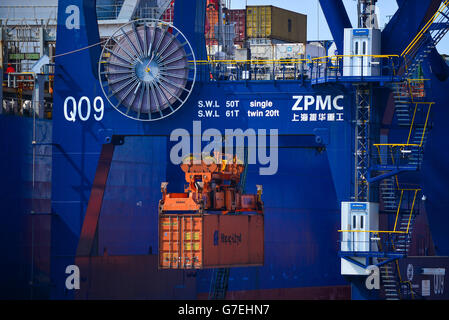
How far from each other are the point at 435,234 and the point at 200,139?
15154 millimetres

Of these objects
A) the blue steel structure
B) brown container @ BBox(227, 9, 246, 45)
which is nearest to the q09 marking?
the blue steel structure

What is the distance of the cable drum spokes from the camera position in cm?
5147

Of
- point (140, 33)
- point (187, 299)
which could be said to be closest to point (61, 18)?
point (140, 33)

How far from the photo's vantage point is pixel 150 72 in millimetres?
51656

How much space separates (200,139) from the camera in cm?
5159

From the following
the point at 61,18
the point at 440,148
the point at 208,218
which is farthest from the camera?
the point at 440,148

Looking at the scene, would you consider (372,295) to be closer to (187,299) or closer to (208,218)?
(208,218)

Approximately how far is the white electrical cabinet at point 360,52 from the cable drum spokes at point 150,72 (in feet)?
24.3

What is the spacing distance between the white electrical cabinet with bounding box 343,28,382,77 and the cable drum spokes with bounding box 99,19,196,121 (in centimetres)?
741

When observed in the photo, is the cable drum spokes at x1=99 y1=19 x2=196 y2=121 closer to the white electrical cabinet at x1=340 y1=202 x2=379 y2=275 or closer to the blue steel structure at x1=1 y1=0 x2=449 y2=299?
the blue steel structure at x1=1 y1=0 x2=449 y2=299

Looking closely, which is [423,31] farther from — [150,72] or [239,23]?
[239,23]

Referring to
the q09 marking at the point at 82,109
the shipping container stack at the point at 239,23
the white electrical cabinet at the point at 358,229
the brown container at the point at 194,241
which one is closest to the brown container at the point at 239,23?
the shipping container stack at the point at 239,23

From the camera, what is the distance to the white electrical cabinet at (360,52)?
49875 millimetres

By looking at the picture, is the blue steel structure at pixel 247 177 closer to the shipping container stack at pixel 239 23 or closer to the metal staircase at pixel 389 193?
the metal staircase at pixel 389 193
